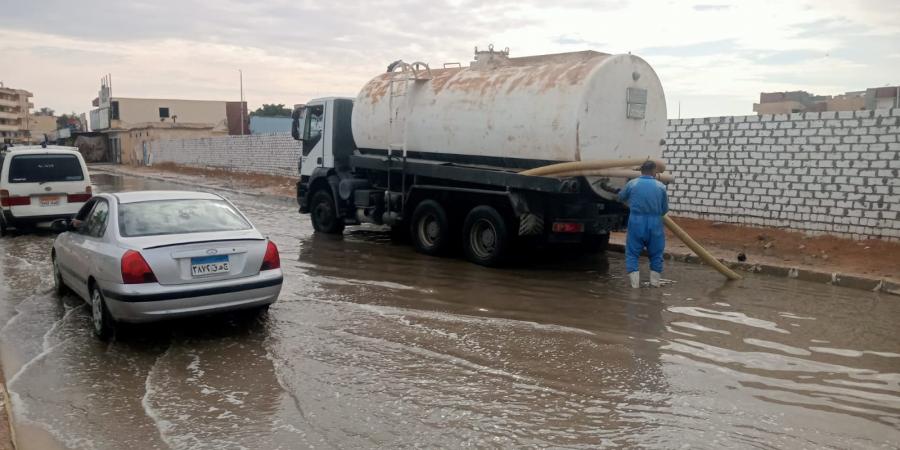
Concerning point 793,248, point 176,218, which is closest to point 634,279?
point 793,248

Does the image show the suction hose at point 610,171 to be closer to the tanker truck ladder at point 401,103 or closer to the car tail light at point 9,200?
the tanker truck ladder at point 401,103

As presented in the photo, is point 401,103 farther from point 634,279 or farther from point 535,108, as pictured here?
point 634,279

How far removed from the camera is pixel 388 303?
25.7 feet

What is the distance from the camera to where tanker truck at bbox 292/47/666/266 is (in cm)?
940

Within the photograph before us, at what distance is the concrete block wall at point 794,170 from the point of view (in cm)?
1047

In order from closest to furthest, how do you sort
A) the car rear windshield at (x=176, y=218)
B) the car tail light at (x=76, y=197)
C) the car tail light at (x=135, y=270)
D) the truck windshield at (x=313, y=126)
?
1. the car tail light at (x=135, y=270)
2. the car rear windshield at (x=176, y=218)
3. the car tail light at (x=76, y=197)
4. the truck windshield at (x=313, y=126)

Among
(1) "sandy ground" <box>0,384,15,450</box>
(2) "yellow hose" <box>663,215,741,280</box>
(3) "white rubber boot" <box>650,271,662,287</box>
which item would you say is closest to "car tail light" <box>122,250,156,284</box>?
(1) "sandy ground" <box>0,384,15,450</box>

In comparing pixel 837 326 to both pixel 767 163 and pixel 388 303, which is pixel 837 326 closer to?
pixel 388 303

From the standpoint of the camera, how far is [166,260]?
238 inches

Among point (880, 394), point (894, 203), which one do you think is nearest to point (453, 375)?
point (880, 394)

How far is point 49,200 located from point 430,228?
24.3 feet

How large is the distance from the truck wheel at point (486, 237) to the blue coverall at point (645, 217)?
1.89 meters

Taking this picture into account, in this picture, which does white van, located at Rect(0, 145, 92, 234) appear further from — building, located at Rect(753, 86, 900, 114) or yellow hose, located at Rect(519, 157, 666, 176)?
building, located at Rect(753, 86, 900, 114)

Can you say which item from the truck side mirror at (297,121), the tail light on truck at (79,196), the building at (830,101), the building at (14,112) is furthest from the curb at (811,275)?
the building at (14,112)
